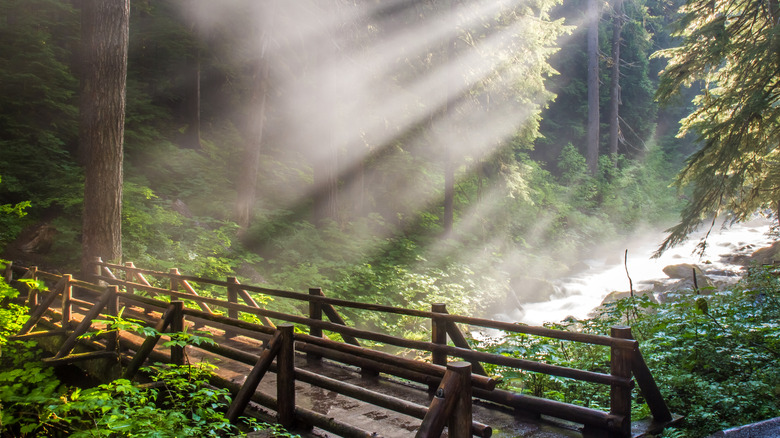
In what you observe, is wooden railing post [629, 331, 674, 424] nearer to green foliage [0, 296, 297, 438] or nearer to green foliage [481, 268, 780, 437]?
green foliage [481, 268, 780, 437]

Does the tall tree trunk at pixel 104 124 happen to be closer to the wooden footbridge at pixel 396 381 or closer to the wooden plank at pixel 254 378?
the wooden footbridge at pixel 396 381

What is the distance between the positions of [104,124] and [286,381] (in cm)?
766

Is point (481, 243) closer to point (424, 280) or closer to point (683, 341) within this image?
point (424, 280)

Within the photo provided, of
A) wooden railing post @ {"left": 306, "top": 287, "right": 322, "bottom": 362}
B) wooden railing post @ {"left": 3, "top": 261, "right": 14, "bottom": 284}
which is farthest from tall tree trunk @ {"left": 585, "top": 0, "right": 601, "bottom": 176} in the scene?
wooden railing post @ {"left": 3, "top": 261, "right": 14, "bottom": 284}

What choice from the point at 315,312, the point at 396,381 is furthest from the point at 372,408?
the point at 315,312

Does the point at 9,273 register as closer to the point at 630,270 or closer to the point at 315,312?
the point at 315,312

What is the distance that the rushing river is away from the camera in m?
17.8

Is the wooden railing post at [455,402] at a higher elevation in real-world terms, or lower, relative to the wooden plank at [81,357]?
higher

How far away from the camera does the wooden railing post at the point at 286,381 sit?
454 centimetres

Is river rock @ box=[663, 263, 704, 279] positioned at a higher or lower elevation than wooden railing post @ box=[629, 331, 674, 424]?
higher

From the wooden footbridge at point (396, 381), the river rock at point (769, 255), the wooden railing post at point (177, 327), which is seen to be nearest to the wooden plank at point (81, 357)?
the wooden footbridge at point (396, 381)

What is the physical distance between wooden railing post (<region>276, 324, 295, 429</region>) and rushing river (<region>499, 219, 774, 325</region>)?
1282cm

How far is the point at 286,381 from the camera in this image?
4598mm

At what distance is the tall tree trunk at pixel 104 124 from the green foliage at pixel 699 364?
807cm
